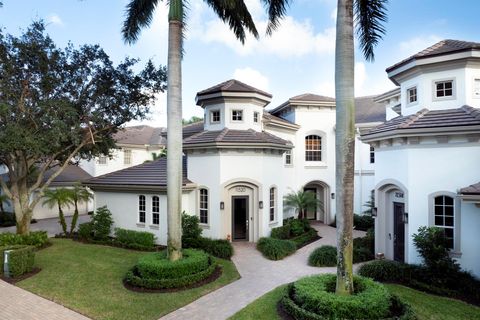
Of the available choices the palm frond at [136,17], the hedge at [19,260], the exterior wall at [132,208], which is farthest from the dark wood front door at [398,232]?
the hedge at [19,260]

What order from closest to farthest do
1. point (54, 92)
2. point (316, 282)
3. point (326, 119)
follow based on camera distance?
point (316, 282) < point (54, 92) < point (326, 119)

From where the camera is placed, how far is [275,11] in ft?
34.4

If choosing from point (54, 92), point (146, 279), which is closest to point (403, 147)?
point (146, 279)

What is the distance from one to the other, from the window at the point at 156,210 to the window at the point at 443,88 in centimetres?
1386

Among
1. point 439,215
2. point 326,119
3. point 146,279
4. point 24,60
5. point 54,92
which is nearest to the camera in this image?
point 146,279

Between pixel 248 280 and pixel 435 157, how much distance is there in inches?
326

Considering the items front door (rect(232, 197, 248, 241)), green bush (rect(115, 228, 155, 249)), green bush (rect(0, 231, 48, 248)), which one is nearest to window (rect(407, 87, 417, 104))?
front door (rect(232, 197, 248, 241))

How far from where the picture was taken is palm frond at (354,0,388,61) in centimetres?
902

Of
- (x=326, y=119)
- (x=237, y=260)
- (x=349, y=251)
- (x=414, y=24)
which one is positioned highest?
(x=414, y=24)

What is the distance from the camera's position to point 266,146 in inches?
604

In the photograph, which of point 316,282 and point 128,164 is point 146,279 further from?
point 128,164

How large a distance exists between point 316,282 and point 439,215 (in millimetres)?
5894

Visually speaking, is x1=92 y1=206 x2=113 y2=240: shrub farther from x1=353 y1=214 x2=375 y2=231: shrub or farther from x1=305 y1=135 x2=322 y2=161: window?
x1=353 y1=214 x2=375 y2=231: shrub

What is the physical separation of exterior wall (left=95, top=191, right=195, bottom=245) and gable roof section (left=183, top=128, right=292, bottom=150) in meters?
2.80
